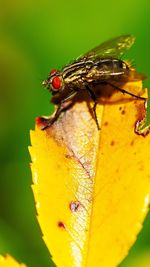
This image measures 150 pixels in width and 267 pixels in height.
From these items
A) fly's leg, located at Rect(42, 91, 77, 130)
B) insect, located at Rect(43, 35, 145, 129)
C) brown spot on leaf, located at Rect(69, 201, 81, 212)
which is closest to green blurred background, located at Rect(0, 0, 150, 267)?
insect, located at Rect(43, 35, 145, 129)

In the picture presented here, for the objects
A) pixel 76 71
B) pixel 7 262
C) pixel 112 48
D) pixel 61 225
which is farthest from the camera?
pixel 112 48

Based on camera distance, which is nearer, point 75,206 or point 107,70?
point 75,206

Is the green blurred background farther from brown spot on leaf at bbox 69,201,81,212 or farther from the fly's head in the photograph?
brown spot on leaf at bbox 69,201,81,212

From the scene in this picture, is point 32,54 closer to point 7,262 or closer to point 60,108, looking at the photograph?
point 60,108

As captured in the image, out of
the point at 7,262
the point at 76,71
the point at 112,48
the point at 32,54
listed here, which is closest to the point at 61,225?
the point at 7,262

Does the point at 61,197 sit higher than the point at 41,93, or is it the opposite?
the point at 61,197

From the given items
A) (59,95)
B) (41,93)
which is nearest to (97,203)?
(59,95)

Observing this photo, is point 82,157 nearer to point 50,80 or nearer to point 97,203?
point 97,203
